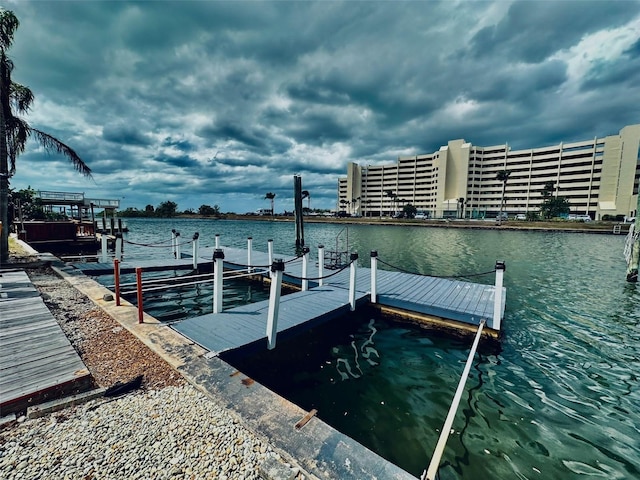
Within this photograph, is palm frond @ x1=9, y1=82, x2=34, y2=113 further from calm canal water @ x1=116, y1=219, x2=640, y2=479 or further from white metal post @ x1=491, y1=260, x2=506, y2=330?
white metal post @ x1=491, y1=260, x2=506, y2=330

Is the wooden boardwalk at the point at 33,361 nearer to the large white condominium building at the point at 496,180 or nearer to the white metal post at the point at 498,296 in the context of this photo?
the white metal post at the point at 498,296

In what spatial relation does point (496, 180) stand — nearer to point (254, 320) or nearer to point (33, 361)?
point (254, 320)

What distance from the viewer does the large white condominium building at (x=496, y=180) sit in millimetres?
83688

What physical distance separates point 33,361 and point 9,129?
14018 mm

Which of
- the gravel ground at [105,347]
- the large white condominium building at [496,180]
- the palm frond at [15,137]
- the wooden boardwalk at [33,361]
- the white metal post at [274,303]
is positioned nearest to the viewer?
the wooden boardwalk at [33,361]

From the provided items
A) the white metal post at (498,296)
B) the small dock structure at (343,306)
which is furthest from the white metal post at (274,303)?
the white metal post at (498,296)

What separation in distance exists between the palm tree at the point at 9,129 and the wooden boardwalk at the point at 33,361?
8.19m

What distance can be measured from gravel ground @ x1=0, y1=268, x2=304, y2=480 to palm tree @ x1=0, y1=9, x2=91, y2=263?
40.8 feet

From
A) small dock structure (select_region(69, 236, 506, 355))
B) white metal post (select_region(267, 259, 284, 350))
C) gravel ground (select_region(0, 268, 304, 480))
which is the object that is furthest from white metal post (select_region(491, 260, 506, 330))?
gravel ground (select_region(0, 268, 304, 480))

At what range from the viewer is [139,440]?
2.77 metres

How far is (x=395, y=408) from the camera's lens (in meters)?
4.88

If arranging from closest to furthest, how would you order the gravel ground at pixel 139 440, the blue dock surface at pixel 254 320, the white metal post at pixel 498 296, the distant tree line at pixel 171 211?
the gravel ground at pixel 139 440, the blue dock surface at pixel 254 320, the white metal post at pixel 498 296, the distant tree line at pixel 171 211

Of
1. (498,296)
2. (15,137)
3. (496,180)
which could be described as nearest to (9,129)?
(15,137)

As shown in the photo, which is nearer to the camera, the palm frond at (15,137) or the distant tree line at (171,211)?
the palm frond at (15,137)
